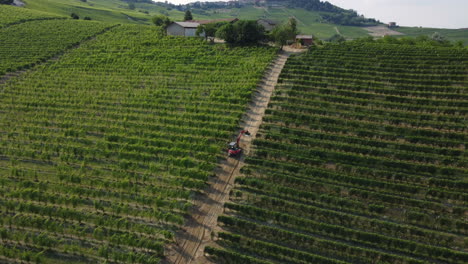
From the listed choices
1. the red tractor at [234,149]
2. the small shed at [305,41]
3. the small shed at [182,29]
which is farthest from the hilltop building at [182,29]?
the red tractor at [234,149]

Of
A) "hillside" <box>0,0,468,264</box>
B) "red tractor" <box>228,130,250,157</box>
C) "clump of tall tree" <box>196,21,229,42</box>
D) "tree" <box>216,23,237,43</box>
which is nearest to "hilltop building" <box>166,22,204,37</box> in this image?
"clump of tall tree" <box>196,21,229,42</box>

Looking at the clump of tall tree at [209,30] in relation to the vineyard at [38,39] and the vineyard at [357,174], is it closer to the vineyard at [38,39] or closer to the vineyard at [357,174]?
the vineyard at [357,174]

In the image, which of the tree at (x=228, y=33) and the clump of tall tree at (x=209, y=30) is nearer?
the tree at (x=228, y=33)

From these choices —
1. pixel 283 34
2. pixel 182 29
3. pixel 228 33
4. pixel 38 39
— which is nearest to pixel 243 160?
pixel 283 34

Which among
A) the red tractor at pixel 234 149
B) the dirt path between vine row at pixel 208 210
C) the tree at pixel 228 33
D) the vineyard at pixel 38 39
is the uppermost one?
the tree at pixel 228 33

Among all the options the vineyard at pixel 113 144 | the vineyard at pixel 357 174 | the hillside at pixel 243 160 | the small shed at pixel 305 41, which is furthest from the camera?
the small shed at pixel 305 41

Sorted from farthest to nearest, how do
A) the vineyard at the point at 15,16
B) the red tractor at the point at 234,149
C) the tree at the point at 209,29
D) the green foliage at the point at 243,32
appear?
the vineyard at the point at 15,16, the tree at the point at 209,29, the green foliage at the point at 243,32, the red tractor at the point at 234,149

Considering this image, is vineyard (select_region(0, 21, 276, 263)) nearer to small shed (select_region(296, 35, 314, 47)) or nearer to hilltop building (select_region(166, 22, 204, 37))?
small shed (select_region(296, 35, 314, 47))

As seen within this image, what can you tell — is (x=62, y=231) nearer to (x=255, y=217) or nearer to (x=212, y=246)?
(x=212, y=246)
